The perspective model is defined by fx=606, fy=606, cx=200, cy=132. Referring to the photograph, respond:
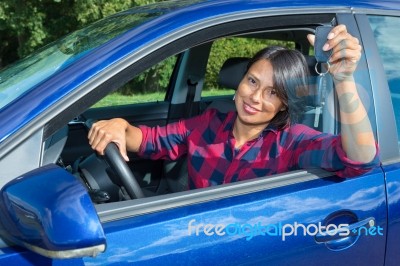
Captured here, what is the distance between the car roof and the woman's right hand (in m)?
0.37

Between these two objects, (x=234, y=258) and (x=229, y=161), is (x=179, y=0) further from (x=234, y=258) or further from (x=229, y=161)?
(x=234, y=258)

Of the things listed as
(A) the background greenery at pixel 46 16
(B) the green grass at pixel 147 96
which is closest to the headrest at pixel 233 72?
(B) the green grass at pixel 147 96

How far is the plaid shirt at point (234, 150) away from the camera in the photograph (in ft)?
6.51

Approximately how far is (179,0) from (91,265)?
119 cm

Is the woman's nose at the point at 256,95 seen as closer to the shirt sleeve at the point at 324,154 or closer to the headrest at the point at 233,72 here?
the shirt sleeve at the point at 324,154

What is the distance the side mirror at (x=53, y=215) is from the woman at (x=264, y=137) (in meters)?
0.57

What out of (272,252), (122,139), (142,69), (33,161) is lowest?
(272,252)

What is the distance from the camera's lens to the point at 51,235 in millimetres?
1358

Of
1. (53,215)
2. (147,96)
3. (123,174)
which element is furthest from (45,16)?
(53,215)

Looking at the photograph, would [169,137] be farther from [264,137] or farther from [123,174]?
[123,174]

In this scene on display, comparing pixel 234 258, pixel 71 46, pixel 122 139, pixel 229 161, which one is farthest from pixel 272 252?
pixel 71 46

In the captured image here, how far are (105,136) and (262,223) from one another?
25.2 inches

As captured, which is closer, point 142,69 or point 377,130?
point 142,69

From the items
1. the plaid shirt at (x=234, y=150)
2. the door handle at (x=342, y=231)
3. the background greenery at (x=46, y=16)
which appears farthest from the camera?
the background greenery at (x=46, y=16)
